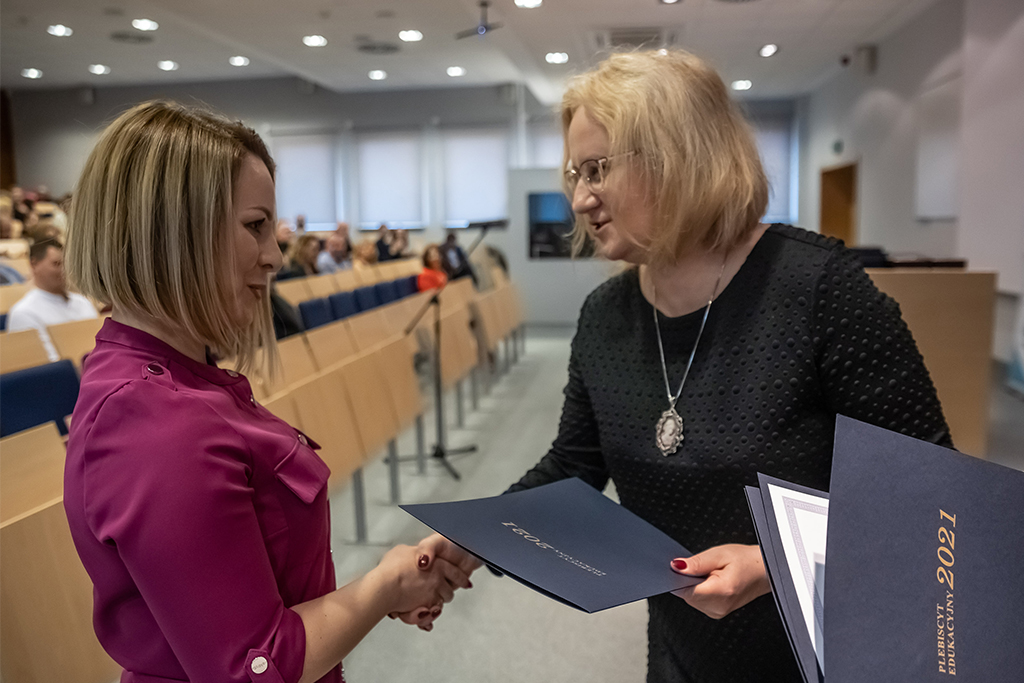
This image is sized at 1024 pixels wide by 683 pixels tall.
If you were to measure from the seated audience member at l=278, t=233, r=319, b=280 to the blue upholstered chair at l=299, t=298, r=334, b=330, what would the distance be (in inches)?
62.2

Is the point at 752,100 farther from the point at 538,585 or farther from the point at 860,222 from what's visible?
the point at 538,585

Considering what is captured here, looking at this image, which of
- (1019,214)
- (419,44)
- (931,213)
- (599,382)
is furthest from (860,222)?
(599,382)

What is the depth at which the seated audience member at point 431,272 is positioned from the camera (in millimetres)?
6324

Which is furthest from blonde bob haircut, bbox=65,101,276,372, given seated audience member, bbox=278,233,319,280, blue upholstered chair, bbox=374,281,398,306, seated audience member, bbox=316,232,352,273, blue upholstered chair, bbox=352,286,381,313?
seated audience member, bbox=316,232,352,273

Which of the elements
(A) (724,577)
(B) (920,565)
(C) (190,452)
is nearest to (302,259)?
(C) (190,452)

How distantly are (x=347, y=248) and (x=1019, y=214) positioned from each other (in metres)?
7.47

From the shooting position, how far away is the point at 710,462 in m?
1.03

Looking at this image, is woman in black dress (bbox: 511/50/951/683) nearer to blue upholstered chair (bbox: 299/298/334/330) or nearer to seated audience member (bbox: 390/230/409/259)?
blue upholstered chair (bbox: 299/298/334/330)

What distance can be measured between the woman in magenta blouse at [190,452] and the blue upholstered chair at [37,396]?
1938 mm

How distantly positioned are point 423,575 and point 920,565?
2.24 feet

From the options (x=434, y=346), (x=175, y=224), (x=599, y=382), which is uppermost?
(x=175, y=224)

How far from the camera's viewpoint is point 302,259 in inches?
287

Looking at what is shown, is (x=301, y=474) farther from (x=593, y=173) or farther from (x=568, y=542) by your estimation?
(x=593, y=173)

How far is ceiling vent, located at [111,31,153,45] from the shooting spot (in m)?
8.86
